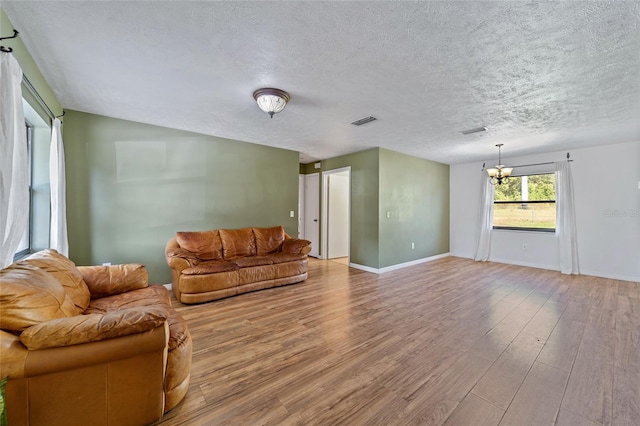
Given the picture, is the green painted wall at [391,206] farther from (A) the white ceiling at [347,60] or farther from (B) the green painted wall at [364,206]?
(A) the white ceiling at [347,60]

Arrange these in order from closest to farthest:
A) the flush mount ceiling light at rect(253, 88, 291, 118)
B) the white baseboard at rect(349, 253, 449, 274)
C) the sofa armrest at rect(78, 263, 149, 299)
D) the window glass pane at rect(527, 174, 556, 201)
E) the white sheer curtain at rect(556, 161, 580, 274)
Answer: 1. the sofa armrest at rect(78, 263, 149, 299)
2. the flush mount ceiling light at rect(253, 88, 291, 118)
3. the white sheer curtain at rect(556, 161, 580, 274)
4. the white baseboard at rect(349, 253, 449, 274)
5. the window glass pane at rect(527, 174, 556, 201)

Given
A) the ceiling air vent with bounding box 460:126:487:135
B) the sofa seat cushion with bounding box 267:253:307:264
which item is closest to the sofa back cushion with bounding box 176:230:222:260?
the sofa seat cushion with bounding box 267:253:307:264

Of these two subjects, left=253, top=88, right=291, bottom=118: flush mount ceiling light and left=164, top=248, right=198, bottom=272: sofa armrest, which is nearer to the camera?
left=253, top=88, right=291, bottom=118: flush mount ceiling light

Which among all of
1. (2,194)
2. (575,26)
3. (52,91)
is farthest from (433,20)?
(52,91)

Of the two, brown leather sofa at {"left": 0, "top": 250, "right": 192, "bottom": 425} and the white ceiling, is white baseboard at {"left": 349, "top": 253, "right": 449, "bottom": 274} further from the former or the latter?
brown leather sofa at {"left": 0, "top": 250, "right": 192, "bottom": 425}

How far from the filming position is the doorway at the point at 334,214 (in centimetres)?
631

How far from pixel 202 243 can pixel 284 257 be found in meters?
1.30

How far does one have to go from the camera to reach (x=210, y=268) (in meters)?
3.40

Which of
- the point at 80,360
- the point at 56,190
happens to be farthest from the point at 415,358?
the point at 56,190

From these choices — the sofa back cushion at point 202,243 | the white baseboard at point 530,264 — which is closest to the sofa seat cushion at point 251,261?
the sofa back cushion at point 202,243

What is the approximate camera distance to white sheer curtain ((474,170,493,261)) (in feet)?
19.6

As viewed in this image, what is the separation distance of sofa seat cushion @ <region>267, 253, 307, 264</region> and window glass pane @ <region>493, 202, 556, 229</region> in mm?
4972

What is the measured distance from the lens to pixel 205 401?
1633 mm

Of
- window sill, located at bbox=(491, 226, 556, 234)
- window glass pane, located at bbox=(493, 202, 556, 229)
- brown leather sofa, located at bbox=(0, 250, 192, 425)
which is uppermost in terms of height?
window glass pane, located at bbox=(493, 202, 556, 229)
